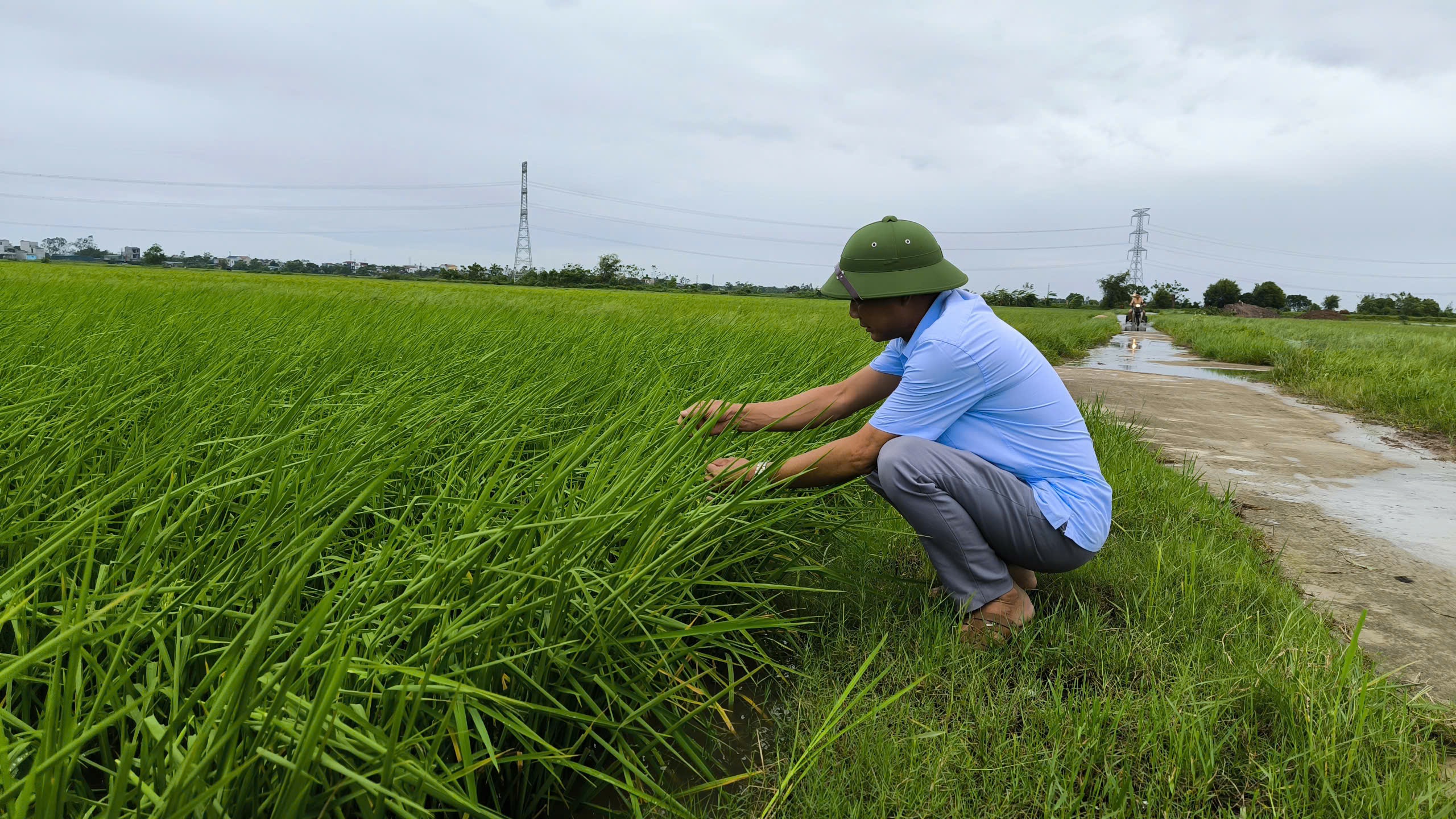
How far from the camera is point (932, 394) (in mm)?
1882

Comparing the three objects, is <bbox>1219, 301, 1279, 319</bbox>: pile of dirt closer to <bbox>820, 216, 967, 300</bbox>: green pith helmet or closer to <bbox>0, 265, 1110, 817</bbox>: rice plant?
<bbox>820, 216, 967, 300</bbox>: green pith helmet

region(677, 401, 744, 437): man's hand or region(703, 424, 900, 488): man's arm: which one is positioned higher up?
region(677, 401, 744, 437): man's hand

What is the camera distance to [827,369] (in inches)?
160

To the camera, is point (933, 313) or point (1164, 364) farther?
point (1164, 364)

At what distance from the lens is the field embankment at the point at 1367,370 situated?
572 cm

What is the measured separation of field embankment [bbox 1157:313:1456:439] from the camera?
5.72 m

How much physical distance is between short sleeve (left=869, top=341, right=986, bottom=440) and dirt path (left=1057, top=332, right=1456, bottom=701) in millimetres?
897

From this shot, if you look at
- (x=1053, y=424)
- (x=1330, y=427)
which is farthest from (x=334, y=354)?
(x=1330, y=427)

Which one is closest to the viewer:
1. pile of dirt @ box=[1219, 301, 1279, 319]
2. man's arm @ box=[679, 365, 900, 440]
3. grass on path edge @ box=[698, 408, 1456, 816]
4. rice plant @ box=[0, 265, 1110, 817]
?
rice plant @ box=[0, 265, 1110, 817]

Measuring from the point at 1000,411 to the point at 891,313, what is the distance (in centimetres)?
36

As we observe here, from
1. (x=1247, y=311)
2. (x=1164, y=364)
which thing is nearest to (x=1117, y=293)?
(x=1247, y=311)

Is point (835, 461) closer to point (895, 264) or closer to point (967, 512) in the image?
point (967, 512)

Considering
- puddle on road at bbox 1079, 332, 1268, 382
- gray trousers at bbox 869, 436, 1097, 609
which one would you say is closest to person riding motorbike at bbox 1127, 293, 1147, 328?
puddle on road at bbox 1079, 332, 1268, 382

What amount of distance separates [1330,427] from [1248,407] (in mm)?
827
